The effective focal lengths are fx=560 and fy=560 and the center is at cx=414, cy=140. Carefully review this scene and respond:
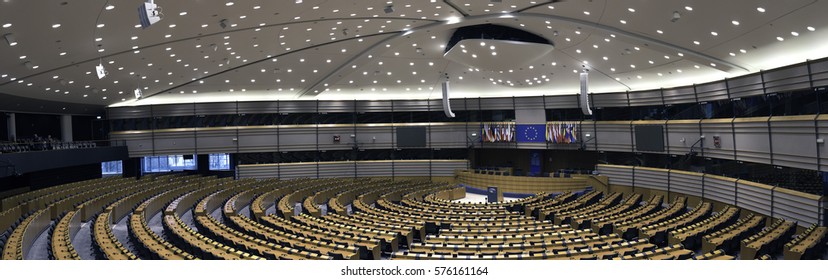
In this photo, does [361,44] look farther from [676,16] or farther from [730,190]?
[730,190]

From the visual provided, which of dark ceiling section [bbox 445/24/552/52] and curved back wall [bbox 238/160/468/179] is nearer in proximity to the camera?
dark ceiling section [bbox 445/24/552/52]

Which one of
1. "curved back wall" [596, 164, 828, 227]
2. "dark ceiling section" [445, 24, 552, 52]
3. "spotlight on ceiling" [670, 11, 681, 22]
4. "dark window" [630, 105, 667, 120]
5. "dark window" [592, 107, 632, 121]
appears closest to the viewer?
"spotlight on ceiling" [670, 11, 681, 22]

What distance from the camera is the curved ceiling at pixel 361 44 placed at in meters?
14.0

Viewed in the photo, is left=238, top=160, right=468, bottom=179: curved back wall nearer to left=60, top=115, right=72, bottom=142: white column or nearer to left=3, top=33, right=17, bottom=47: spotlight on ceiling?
left=60, top=115, right=72, bottom=142: white column

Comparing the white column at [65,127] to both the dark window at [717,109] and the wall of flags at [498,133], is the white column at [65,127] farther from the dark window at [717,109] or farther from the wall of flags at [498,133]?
the dark window at [717,109]

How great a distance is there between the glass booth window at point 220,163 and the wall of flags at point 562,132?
20217mm

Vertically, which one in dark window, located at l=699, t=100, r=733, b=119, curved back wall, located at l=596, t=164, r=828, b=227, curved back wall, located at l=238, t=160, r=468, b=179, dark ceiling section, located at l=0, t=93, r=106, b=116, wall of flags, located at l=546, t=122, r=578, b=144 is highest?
dark ceiling section, located at l=0, t=93, r=106, b=116

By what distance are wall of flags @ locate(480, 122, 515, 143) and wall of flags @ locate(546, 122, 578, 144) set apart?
2.26m

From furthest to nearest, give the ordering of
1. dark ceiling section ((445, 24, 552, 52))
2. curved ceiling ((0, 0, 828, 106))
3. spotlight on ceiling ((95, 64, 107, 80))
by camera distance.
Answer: dark ceiling section ((445, 24, 552, 52)) < spotlight on ceiling ((95, 64, 107, 80)) < curved ceiling ((0, 0, 828, 106))

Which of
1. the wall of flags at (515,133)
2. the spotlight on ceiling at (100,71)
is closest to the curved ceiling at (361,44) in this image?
the spotlight on ceiling at (100,71)

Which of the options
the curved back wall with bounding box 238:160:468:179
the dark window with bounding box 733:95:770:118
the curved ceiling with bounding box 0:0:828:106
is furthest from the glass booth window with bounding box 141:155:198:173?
the dark window with bounding box 733:95:770:118

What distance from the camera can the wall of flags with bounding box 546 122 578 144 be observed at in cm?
3181

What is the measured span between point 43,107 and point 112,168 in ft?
26.2

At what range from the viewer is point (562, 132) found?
105 feet
